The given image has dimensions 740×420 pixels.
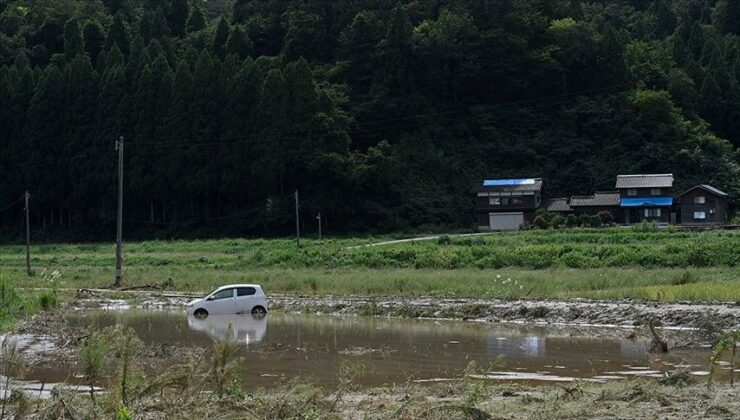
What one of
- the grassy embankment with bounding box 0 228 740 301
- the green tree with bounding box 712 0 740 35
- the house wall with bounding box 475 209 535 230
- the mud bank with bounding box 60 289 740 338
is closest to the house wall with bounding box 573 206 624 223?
the house wall with bounding box 475 209 535 230

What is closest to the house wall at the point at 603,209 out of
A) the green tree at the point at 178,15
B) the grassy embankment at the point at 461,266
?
the grassy embankment at the point at 461,266

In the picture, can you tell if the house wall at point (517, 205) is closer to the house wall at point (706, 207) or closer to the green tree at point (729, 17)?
the house wall at point (706, 207)

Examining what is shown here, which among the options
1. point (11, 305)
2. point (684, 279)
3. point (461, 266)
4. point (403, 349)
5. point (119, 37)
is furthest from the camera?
point (119, 37)

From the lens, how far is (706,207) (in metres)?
67.3

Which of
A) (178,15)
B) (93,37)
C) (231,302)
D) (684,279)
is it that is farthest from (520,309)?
(178,15)

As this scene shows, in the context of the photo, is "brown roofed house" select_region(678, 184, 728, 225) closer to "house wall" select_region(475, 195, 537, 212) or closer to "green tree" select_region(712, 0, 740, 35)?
"house wall" select_region(475, 195, 537, 212)

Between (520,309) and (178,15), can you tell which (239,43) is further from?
(520,309)

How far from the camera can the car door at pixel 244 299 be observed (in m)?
29.5

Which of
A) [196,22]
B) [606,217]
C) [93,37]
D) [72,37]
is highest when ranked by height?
[196,22]

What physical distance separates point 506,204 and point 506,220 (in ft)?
3.85

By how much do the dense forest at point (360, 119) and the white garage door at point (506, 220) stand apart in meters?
1.84

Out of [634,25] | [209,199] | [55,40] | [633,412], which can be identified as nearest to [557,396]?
[633,412]

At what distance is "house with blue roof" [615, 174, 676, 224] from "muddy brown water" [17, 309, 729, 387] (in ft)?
147

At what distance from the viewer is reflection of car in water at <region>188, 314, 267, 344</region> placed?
2352cm
